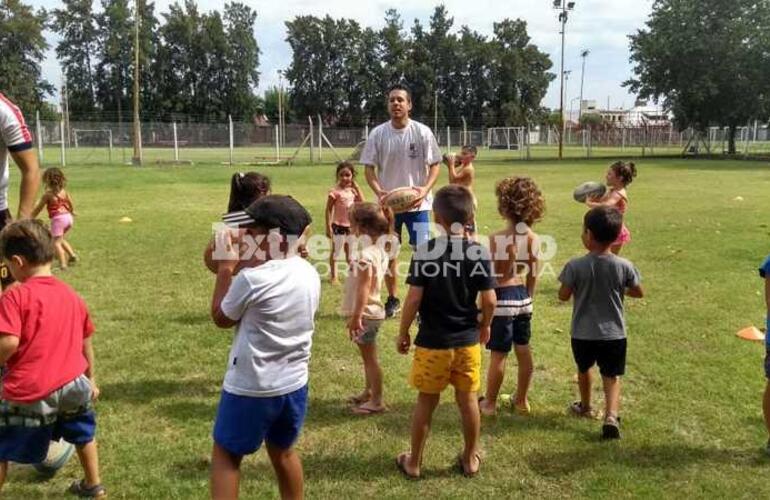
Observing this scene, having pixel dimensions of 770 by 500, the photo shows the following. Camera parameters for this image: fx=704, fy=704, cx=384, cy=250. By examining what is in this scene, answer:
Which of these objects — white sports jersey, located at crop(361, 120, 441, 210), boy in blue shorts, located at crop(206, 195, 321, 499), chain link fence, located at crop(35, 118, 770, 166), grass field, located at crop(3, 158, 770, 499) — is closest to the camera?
boy in blue shorts, located at crop(206, 195, 321, 499)

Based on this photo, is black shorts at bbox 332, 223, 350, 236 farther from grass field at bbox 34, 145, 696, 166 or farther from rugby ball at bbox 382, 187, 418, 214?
grass field at bbox 34, 145, 696, 166

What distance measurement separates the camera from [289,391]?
313 cm

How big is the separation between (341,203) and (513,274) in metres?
4.27

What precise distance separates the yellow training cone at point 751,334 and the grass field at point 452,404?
0.17 metres

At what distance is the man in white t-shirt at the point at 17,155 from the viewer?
4.10 meters

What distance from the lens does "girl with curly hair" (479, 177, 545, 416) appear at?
4.62 metres

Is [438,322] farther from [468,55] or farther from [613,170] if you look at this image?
[468,55]

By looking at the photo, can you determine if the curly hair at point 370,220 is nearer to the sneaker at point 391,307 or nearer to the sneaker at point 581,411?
the sneaker at point 581,411

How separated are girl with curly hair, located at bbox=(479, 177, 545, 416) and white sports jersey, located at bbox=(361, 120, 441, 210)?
2.29 metres

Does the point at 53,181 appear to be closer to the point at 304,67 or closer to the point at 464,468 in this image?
the point at 464,468

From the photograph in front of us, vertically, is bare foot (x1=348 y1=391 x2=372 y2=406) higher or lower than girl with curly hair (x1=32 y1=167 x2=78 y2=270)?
lower

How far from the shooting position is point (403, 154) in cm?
701

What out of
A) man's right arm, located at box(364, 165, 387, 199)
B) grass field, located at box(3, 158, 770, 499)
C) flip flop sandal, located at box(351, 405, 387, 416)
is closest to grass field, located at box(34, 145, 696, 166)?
grass field, located at box(3, 158, 770, 499)

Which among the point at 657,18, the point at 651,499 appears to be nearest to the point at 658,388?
the point at 651,499
